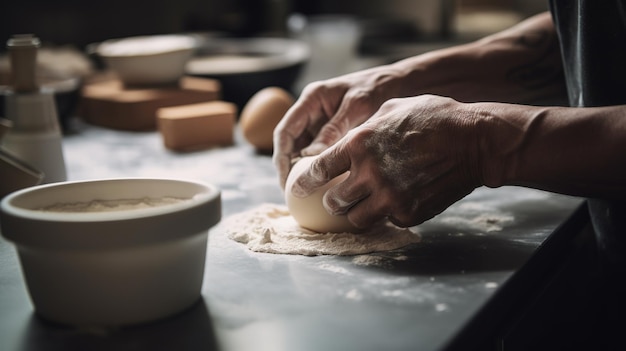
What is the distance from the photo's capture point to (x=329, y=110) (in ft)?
4.56

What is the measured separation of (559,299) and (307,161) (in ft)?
1.90

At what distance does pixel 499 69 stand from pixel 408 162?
26.8 inches

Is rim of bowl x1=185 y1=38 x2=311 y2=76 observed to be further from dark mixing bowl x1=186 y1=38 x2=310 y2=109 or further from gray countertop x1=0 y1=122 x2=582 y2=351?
gray countertop x1=0 y1=122 x2=582 y2=351

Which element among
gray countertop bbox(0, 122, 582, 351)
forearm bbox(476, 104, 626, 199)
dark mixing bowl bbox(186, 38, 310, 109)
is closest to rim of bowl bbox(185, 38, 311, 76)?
dark mixing bowl bbox(186, 38, 310, 109)

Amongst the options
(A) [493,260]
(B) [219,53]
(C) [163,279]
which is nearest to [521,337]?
(A) [493,260]

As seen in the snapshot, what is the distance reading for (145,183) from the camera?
3.01ft

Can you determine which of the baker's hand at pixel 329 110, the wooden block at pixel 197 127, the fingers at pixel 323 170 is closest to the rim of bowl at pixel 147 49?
the wooden block at pixel 197 127

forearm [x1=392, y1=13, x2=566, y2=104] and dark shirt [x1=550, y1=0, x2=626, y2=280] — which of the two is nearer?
dark shirt [x1=550, y1=0, x2=626, y2=280]

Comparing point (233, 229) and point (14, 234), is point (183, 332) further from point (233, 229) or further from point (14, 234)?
point (233, 229)

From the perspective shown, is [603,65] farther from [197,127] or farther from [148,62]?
[148,62]

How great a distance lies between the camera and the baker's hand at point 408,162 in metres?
0.99

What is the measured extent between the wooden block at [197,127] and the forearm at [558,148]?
1.05 m

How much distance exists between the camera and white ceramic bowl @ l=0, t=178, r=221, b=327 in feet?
2.34

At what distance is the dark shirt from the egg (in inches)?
30.9
